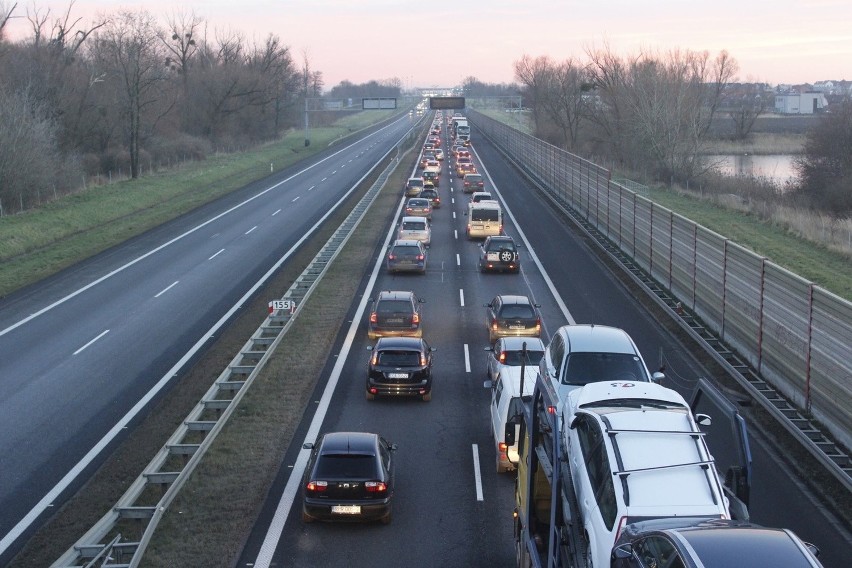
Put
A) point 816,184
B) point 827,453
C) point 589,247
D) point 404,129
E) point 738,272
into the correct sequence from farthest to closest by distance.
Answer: point 404,129, point 816,184, point 589,247, point 738,272, point 827,453

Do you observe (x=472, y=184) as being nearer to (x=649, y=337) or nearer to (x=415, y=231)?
(x=415, y=231)

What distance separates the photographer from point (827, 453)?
16984 millimetres

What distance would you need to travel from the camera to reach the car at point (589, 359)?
600 inches

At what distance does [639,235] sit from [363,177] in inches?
1665

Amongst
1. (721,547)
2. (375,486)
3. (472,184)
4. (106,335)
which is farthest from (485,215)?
(721,547)

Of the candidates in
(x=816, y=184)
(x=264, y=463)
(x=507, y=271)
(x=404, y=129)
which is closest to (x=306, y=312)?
(x=507, y=271)

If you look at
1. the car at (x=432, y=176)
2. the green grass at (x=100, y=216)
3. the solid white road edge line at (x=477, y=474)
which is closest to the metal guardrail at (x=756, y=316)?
the solid white road edge line at (x=477, y=474)

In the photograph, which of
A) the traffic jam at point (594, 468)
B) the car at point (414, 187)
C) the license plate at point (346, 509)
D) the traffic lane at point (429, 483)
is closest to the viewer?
the traffic jam at point (594, 468)

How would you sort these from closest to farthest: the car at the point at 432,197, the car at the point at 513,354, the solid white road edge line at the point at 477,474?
the solid white road edge line at the point at 477,474 < the car at the point at 513,354 < the car at the point at 432,197

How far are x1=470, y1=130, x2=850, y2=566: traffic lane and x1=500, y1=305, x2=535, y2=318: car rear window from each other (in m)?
2.90

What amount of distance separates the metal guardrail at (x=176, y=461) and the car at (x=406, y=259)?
6.29 meters

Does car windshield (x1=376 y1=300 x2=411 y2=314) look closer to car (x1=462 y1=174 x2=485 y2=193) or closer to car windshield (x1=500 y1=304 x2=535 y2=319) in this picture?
car windshield (x1=500 y1=304 x2=535 y2=319)

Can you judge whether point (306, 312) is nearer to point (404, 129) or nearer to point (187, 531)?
point (187, 531)

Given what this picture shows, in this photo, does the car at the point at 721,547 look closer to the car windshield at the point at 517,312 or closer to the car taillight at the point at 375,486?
the car taillight at the point at 375,486
